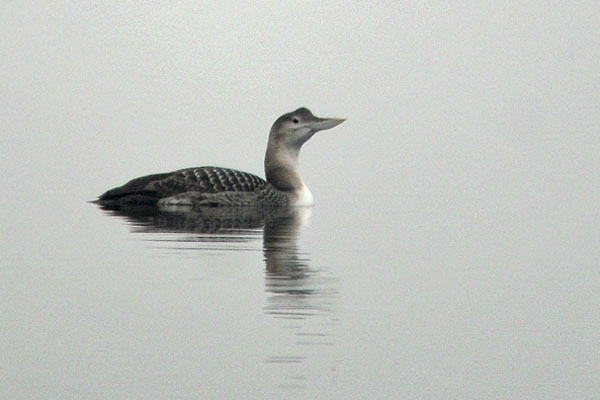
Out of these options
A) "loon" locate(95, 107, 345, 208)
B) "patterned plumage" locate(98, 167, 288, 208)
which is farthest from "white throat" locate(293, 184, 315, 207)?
"patterned plumage" locate(98, 167, 288, 208)

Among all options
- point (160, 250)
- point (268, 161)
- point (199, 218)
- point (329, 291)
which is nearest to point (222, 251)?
point (160, 250)

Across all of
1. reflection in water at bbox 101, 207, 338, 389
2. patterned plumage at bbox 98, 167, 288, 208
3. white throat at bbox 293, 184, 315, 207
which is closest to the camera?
reflection in water at bbox 101, 207, 338, 389

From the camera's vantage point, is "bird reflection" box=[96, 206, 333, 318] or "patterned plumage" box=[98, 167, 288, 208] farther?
"patterned plumage" box=[98, 167, 288, 208]

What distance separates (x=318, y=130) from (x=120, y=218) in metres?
2.61

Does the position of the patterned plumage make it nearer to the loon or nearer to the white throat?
the loon

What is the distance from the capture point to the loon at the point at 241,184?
1053cm

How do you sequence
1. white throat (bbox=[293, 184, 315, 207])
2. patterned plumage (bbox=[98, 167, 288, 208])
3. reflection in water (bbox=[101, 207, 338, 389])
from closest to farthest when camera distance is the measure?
reflection in water (bbox=[101, 207, 338, 389]) → patterned plumage (bbox=[98, 167, 288, 208]) → white throat (bbox=[293, 184, 315, 207])

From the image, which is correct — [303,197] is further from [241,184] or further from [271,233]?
[271,233]

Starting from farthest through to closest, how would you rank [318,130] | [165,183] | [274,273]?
1. [318,130]
2. [165,183]
3. [274,273]

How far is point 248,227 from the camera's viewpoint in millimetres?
9055

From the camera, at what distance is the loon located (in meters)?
10.5

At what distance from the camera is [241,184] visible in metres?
10.7

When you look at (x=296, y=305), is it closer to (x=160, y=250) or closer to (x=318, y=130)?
(x=160, y=250)

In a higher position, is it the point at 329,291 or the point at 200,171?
the point at 200,171
